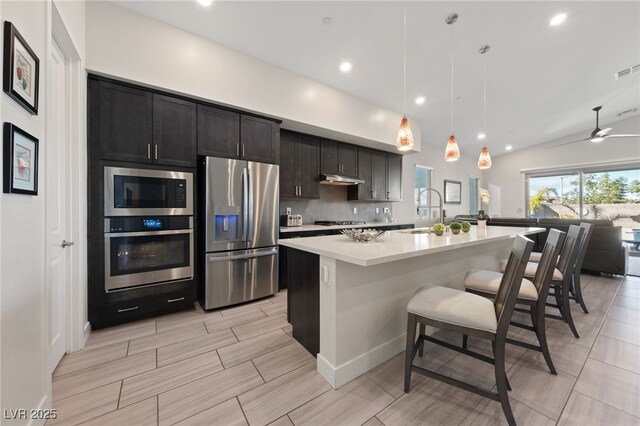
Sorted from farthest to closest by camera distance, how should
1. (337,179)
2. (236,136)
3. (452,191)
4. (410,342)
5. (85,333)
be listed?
1. (452,191)
2. (337,179)
3. (236,136)
4. (85,333)
5. (410,342)

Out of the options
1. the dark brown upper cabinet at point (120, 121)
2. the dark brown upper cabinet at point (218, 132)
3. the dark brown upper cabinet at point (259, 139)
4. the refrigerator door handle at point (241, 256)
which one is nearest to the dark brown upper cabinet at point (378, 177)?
the dark brown upper cabinet at point (259, 139)

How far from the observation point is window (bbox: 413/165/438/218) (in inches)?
246

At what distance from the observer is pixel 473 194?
26.2 ft

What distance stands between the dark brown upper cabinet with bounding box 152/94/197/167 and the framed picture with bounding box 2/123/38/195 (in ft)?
4.16

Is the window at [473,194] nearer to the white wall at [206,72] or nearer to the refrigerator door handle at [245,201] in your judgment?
the white wall at [206,72]

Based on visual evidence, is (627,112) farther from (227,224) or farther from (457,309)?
(227,224)

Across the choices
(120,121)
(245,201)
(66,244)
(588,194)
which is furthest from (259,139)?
(588,194)

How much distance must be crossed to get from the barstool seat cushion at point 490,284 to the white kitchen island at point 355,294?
30 centimetres

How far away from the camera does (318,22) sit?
253 centimetres

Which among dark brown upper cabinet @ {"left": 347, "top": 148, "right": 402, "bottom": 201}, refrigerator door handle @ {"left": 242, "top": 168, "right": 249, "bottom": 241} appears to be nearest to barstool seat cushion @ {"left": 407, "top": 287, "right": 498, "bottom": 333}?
refrigerator door handle @ {"left": 242, "top": 168, "right": 249, "bottom": 241}

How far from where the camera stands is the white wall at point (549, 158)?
5914mm

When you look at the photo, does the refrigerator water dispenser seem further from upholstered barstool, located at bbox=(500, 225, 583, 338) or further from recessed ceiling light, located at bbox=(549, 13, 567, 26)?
recessed ceiling light, located at bbox=(549, 13, 567, 26)

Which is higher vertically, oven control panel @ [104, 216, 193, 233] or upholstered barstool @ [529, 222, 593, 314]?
oven control panel @ [104, 216, 193, 233]

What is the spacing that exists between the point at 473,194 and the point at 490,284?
7281 millimetres
